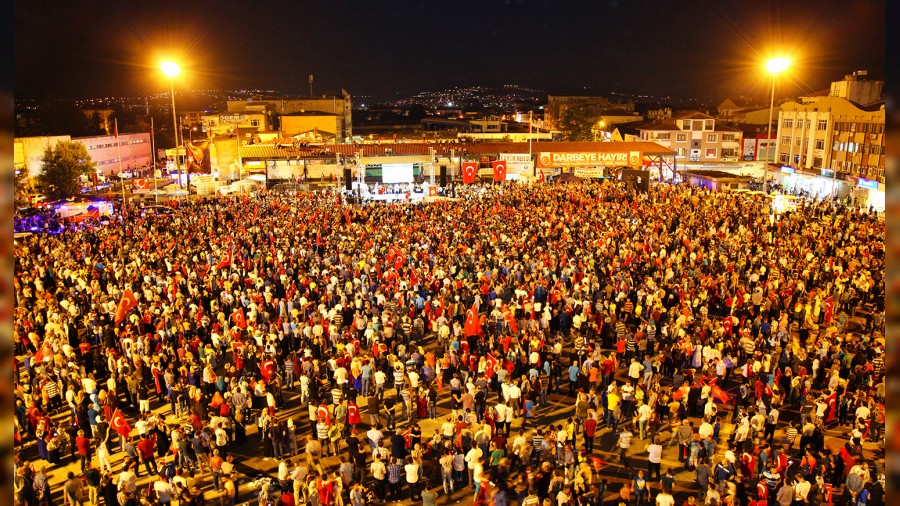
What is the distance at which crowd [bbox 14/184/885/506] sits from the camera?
9.04 m

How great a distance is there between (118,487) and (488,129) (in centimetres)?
8920

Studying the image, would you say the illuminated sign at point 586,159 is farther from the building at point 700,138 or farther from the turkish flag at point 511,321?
the turkish flag at point 511,321

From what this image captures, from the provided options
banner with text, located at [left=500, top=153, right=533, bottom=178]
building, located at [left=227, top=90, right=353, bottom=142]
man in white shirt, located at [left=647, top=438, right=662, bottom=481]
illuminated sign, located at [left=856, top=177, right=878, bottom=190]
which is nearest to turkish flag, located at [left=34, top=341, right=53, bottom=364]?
man in white shirt, located at [left=647, top=438, right=662, bottom=481]

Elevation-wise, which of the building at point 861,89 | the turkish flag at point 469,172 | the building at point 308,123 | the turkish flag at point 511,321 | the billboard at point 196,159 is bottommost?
the turkish flag at point 511,321

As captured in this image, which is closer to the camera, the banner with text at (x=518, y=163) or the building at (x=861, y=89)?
the banner with text at (x=518, y=163)

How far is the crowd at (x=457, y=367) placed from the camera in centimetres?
904

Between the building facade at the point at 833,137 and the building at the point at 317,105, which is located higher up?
the building at the point at 317,105

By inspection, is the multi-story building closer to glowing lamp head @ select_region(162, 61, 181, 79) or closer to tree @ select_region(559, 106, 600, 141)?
tree @ select_region(559, 106, 600, 141)

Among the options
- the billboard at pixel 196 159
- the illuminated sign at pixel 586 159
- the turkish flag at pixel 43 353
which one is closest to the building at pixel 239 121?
the billboard at pixel 196 159

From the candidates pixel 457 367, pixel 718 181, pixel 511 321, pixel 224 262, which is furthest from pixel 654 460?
pixel 718 181

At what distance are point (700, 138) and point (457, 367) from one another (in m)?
52.2

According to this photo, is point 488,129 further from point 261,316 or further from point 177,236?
point 261,316

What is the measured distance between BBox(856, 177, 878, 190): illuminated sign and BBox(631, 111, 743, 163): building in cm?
2580

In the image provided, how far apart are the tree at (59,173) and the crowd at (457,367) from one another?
28.7m
